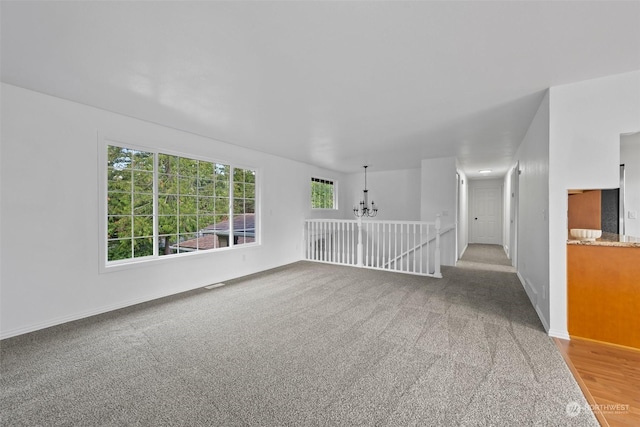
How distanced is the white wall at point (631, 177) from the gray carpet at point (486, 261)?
286 centimetres

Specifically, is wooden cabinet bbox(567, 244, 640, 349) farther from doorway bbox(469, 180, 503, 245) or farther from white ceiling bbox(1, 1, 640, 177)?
doorway bbox(469, 180, 503, 245)

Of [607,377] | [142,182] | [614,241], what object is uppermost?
[142,182]

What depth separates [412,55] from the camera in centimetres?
208

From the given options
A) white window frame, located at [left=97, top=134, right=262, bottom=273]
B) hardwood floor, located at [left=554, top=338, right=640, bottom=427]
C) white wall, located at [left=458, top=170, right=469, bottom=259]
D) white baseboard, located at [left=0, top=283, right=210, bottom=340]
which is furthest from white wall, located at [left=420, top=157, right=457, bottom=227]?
white baseboard, located at [left=0, top=283, right=210, bottom=340]

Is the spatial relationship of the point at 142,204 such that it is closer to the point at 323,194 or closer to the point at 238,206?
the point at 238,206

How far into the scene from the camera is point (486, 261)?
6.42 m

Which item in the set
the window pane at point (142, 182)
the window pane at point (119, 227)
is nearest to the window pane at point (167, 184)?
the window pane at point (142, 182)

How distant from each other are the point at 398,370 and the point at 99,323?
10.6 ft

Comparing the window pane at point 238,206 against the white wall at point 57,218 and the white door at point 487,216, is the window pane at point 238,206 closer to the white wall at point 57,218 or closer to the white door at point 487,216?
the white wall at point 57,218

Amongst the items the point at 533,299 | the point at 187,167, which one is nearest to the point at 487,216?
the point at 533,299

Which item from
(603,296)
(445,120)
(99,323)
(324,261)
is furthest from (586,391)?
(324,261)

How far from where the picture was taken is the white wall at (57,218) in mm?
2619

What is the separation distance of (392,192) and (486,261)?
3181 mm

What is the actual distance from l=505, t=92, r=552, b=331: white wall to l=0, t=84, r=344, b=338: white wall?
4.80m
